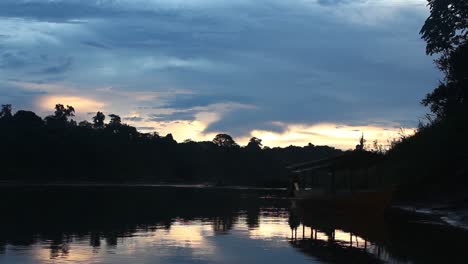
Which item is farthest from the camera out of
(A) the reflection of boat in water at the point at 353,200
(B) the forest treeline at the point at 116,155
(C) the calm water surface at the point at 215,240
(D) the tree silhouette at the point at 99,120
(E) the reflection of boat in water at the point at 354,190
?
(D) the tree silhouette at the point at 99,120

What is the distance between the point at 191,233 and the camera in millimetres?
22125

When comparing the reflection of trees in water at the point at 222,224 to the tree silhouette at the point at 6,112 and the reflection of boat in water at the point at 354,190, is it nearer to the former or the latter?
the reflection of boat in water at the point at 354,190

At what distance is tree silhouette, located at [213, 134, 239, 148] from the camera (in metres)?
169

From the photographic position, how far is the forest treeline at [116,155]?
109125 mm

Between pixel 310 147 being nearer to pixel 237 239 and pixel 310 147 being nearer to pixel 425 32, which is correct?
pixel 425 32

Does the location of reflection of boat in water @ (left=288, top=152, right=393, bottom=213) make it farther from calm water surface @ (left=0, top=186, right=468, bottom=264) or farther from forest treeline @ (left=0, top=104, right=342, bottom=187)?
forest treeline @ (left=0, top=104, right=342, bottom=187)

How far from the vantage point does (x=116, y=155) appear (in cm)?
13000

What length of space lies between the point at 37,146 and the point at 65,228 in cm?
9169

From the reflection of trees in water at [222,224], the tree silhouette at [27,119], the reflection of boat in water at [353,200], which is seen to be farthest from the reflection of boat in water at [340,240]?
the tree silhouette at [27,119]

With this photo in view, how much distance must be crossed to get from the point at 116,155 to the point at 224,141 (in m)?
46.9

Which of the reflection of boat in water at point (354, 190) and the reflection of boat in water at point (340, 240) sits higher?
the reflection of boat in water at point (354, 190)

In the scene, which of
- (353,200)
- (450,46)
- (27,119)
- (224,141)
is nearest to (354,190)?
(353,200)

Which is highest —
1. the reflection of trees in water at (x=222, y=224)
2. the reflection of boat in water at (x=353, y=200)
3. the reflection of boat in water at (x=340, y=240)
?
the reflection of boat in water at (x=353, y=200)

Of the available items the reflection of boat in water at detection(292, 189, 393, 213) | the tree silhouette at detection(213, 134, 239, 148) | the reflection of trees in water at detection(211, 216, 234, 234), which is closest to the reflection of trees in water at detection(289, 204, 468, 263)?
the reflection of trees in water at detection(211, 216, 234, 234)
